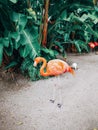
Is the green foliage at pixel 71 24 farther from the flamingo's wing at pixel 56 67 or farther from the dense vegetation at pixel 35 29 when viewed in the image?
the flamingo's wing at pixel 56 67

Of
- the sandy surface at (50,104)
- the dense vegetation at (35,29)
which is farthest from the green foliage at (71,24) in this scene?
the sandy surface at (50,104)

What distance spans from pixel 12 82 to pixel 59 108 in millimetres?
1021

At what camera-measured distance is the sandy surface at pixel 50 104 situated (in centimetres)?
315

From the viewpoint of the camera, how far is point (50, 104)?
3.57 m

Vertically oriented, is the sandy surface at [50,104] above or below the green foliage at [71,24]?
below

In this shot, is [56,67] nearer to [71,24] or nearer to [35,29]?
[35,29]

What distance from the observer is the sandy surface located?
10.3 ft

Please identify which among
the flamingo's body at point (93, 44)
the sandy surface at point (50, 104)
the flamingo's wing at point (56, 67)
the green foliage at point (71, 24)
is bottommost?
the sandy surface at point (50, 104)

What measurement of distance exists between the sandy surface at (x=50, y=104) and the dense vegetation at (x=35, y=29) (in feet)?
1.21

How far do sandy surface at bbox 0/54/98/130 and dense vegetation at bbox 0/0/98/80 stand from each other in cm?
37

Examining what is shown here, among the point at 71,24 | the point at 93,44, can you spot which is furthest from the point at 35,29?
the point at 93,44

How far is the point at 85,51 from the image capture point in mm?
5711

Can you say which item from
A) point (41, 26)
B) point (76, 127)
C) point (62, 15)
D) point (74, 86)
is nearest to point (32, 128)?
point (76, 127)

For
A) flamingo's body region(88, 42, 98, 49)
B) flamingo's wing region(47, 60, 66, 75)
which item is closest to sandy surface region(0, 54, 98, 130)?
flamingo's wing region(47, 60, 66, 75)
